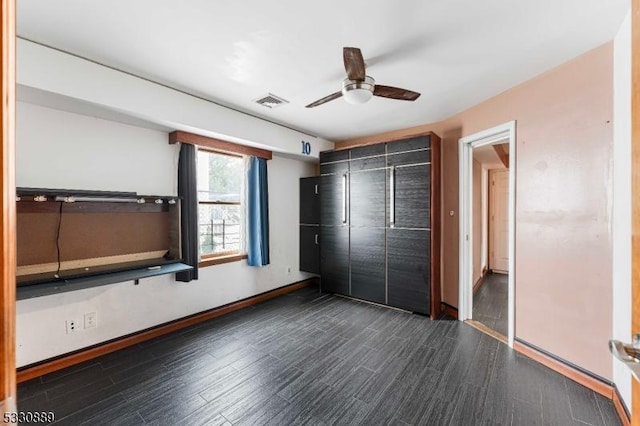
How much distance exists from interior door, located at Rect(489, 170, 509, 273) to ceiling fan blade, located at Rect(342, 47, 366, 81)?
5187mm

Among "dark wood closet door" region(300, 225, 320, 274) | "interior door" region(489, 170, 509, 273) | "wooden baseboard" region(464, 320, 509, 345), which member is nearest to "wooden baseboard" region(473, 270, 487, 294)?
"interior door" region(489, 170, 509, 273)

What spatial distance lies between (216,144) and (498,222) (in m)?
5.80

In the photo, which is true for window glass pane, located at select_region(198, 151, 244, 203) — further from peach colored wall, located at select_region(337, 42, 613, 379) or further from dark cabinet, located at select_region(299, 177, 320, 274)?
peach colored wall, located at select_region(337, 42, 613, 379)

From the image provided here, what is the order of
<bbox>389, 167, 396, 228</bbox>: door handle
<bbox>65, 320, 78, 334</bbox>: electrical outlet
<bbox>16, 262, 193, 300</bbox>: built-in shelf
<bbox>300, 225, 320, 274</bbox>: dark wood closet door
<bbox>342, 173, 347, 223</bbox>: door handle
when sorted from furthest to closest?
<bbox>300, 225, 320, 274</bbox>: dark wood closet door → <bbox>342, 173, 347, 223</bbox>: door handle → <bbox>389, 167, 396, 228</bbox>: door handle → <bbox>65, 320, 78, 334</bbox>: electrical outlet → <bbox>16, 262, 193, 300</bbox>: built-in shelf

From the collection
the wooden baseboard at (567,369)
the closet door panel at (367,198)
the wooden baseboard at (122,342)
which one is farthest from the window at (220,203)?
the wooden baseboard at (567,369)

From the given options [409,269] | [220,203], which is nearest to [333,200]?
[409,269]

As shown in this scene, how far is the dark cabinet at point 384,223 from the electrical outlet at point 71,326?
9.84 ft

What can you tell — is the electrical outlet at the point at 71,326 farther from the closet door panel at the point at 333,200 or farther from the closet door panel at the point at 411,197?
the closet door panel at the point at 411,197

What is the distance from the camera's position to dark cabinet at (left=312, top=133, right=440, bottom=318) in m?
3.40

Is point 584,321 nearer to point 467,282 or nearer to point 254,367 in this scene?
point 467,282

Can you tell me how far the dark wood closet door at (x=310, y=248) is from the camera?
179 inches

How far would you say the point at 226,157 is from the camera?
12.2ft

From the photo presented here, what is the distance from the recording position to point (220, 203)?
3.63m

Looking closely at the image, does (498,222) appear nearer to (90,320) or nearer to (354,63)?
(354,63)
